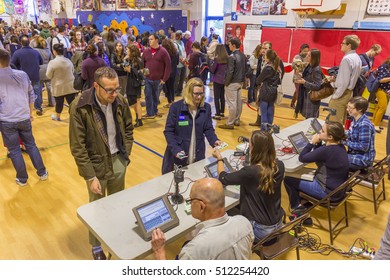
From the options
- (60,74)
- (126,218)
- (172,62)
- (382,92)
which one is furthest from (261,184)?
(382,92)

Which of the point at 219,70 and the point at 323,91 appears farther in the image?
the point at 219,70

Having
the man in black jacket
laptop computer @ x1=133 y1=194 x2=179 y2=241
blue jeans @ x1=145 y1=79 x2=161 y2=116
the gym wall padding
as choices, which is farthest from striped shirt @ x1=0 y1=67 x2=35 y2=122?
the gym wall padding

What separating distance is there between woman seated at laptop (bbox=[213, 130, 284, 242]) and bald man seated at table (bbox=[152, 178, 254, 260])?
0.63 meters

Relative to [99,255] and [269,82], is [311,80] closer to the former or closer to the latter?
[269,82]

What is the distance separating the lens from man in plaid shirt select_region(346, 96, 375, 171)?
11.3ft

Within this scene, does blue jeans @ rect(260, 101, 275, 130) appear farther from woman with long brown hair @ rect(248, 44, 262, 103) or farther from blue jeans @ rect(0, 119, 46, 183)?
blue jeans @ rect(0, 119, 46, 183)

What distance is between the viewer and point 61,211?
353cm

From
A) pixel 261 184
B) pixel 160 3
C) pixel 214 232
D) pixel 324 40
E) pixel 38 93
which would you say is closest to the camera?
pixel 214 232

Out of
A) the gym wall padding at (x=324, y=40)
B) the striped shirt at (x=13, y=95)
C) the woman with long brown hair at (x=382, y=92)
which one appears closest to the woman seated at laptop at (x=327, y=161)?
the striped shirt at (x=13, y=95)

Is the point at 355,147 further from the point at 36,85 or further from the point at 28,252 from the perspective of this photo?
the point at 36,85

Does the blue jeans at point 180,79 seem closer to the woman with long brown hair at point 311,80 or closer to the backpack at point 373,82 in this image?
the woman with long brown hair at point 311,80

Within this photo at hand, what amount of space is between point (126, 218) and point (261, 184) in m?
0.99

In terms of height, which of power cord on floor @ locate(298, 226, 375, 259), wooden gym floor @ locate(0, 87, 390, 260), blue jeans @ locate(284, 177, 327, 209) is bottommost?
wooden gym floor @ locate(0, 87, 390, 260)

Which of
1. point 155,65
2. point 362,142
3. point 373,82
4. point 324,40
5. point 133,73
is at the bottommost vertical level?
point 362,142
